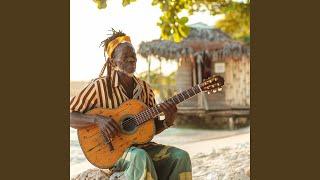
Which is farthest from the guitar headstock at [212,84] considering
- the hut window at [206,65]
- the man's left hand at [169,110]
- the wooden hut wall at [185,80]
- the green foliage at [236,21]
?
the green foliage at [236,21]

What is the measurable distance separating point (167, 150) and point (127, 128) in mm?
409

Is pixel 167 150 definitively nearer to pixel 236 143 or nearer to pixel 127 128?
pixel 127 128

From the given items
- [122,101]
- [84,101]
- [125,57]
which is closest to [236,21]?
[125,57]

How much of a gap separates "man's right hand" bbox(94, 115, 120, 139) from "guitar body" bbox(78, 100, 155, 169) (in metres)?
0.04

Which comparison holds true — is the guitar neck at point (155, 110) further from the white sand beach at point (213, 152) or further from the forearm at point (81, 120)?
the forearm at point (81, 120)

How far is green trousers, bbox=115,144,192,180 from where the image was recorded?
678 centimetres

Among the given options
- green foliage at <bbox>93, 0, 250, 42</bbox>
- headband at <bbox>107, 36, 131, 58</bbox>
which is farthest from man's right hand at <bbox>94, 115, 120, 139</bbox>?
green foliage at <bbox>93, 0, 250, 42</bbox>

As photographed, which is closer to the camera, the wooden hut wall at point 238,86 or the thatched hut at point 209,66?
the thatched hut at point 209,66

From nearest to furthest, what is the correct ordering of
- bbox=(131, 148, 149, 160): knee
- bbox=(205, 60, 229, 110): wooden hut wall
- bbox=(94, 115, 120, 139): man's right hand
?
bbox=(131, 148, 149, 160): knee → bbox=(94, 115, 120, 139): man's right hand → bbox=(205, 60, 229, 110): wooden hut wall

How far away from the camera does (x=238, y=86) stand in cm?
786

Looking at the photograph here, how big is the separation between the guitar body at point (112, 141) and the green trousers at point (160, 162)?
0.26ft

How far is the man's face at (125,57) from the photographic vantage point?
7.06 metres

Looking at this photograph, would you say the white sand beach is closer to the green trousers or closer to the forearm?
the green trousers

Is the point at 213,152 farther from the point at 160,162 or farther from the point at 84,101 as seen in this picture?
the point at 84,101
